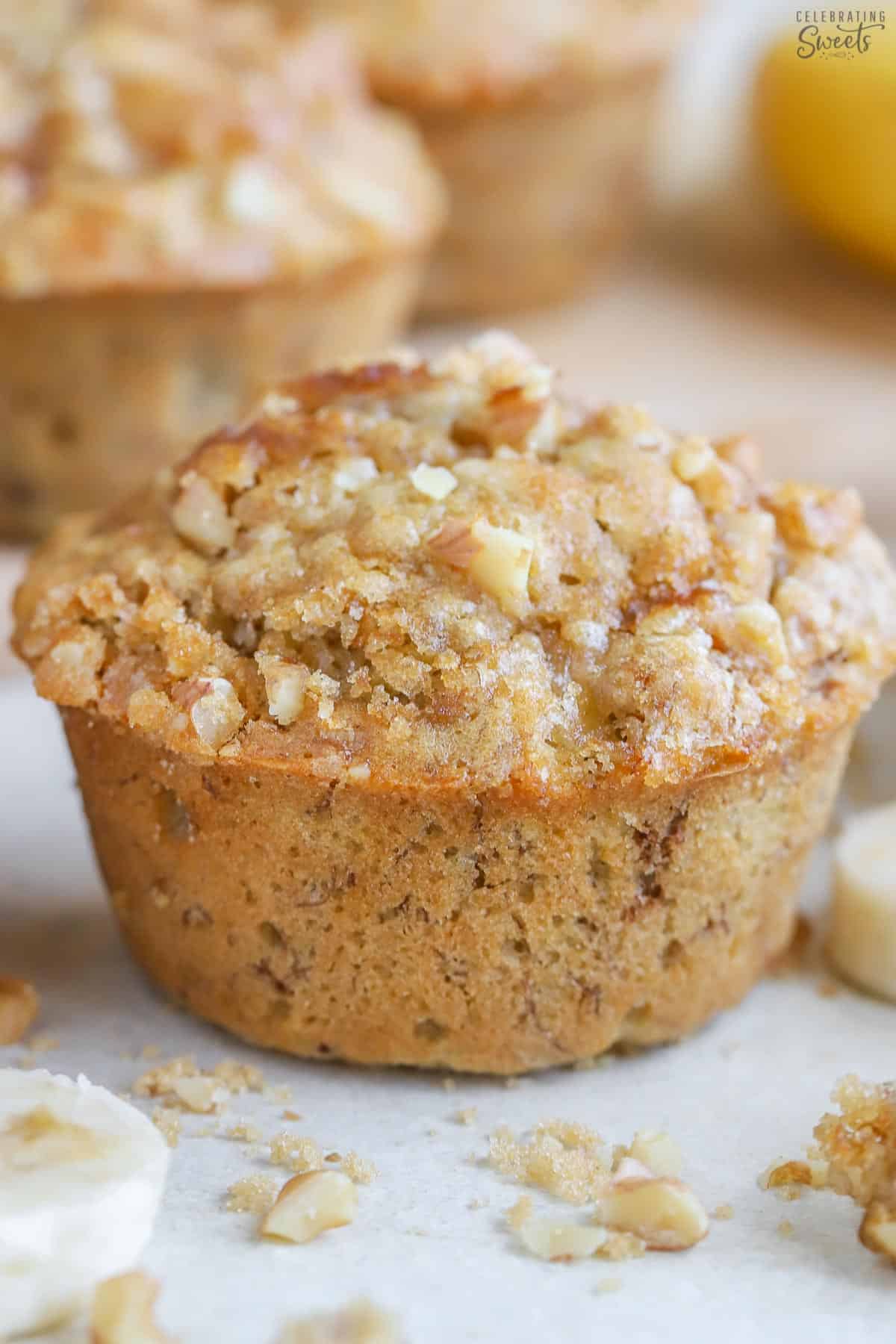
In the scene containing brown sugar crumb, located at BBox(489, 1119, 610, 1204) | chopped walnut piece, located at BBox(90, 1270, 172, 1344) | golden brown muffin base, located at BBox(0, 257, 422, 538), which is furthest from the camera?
golden brown muffin base, located at BBox(0, 257, 422, 538)

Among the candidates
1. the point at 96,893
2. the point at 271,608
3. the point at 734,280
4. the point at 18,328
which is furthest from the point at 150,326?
the point at 734,280

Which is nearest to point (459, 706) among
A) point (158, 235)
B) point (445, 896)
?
point (445, 896)

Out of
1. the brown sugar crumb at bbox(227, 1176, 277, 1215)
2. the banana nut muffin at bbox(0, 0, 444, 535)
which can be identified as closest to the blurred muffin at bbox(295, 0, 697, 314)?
the banana nut muffin at bbox(0, 0, 444, 535)

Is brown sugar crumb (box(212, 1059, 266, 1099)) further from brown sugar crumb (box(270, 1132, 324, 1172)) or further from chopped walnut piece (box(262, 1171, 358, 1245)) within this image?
chopped walnut piece (box(262, 1171, 358, 1245))

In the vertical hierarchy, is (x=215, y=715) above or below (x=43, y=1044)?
above

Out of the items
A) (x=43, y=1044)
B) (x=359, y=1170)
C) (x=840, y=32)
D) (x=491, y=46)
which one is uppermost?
(x=840, y=32)

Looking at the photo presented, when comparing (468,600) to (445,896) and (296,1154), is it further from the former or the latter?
(296,1154)
